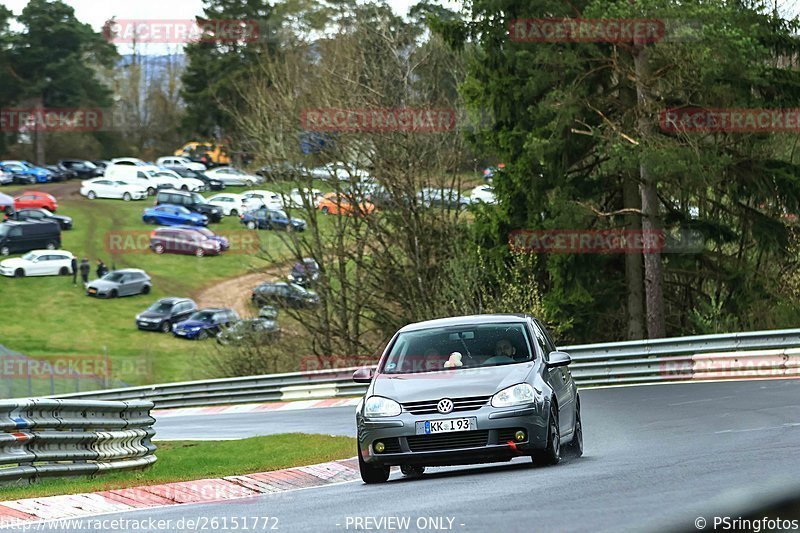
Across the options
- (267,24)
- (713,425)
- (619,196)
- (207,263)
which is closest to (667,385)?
(713,425)

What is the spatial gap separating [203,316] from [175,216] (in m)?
19.2

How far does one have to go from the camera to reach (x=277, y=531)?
27.4ft

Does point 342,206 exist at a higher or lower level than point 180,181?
higher

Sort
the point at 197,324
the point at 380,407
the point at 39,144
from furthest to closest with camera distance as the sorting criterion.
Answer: the point at 39,144, the point at 197,324, the point at 380,407

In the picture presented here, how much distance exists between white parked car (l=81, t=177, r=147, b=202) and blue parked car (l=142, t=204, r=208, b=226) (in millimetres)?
7718

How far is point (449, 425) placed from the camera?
11.7 m

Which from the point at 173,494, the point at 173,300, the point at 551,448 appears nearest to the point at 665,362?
the point at 551,448

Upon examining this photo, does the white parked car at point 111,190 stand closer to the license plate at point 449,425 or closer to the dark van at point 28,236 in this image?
the dark van at point 28,236

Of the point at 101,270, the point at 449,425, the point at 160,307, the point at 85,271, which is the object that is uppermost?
the point at 449,425

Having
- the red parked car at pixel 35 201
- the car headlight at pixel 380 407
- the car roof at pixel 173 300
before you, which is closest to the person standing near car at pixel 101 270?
the car roof at pixel 173 300

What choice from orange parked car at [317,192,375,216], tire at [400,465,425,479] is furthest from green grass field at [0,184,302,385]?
tire at [400,465,425,479]

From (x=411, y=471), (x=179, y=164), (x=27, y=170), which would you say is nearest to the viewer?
(x=411, y=471)

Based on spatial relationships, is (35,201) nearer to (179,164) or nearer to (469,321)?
(179,164)

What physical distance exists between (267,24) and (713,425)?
8775 cm
